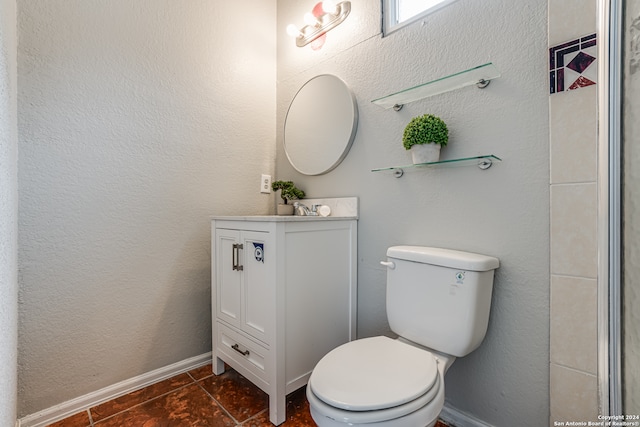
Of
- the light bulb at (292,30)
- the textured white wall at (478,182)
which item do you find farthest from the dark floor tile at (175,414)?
the light bulb at (292,30)

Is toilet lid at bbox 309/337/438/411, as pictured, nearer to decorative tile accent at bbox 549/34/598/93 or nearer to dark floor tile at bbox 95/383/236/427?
dark floor tile at bbox 95/383/236/427

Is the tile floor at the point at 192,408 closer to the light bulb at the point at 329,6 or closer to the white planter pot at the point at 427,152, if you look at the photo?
the white planter pot at the point at 427,152

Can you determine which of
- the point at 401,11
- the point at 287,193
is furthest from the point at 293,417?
the point at 401,11

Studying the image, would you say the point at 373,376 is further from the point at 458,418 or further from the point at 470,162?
the point at 470,162

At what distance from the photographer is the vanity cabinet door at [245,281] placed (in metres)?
1.21

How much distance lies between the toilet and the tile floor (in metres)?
0.43

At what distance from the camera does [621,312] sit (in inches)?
21.3

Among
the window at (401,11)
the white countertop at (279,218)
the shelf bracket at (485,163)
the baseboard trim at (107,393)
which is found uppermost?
the window at (401,11)

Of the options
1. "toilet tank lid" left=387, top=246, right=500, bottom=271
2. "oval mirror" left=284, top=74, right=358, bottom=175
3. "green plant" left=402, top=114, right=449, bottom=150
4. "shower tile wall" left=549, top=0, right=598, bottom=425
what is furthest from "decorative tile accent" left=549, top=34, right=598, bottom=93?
"oval mirror" left=284, top=74, right=358, bottom=175

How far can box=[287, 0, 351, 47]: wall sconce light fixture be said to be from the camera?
1.58 metres

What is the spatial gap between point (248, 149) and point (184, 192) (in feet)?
1.55

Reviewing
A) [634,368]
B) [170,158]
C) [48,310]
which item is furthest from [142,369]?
[634,368]

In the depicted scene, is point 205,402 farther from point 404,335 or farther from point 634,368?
point 634,368

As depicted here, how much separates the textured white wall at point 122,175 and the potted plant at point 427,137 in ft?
3.43
